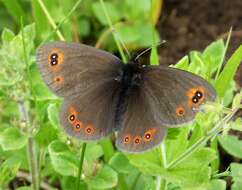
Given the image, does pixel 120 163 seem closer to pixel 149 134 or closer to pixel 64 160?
pixel 64 160

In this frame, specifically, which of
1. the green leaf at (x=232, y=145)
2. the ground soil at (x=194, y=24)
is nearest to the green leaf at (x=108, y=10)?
the ground soil at (x=194, y=24)

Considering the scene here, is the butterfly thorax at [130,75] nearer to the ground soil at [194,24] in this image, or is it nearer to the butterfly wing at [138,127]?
the butterfly wing at [138,127]

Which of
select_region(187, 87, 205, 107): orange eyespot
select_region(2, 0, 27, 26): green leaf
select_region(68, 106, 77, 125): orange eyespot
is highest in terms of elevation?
select_region(2, 0, 27, 26): green leaf

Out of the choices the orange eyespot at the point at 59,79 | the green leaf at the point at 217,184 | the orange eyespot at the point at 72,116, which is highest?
the orange eyespot at the point at 59,79

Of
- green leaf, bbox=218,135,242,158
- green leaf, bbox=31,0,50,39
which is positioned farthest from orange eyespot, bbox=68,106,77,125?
green leaf, bbox=31,0,50,39

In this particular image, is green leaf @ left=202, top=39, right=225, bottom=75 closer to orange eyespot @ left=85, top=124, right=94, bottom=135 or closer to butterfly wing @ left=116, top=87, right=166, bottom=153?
butterfly wing @ left=116, top=87, right=166, bottom=153
